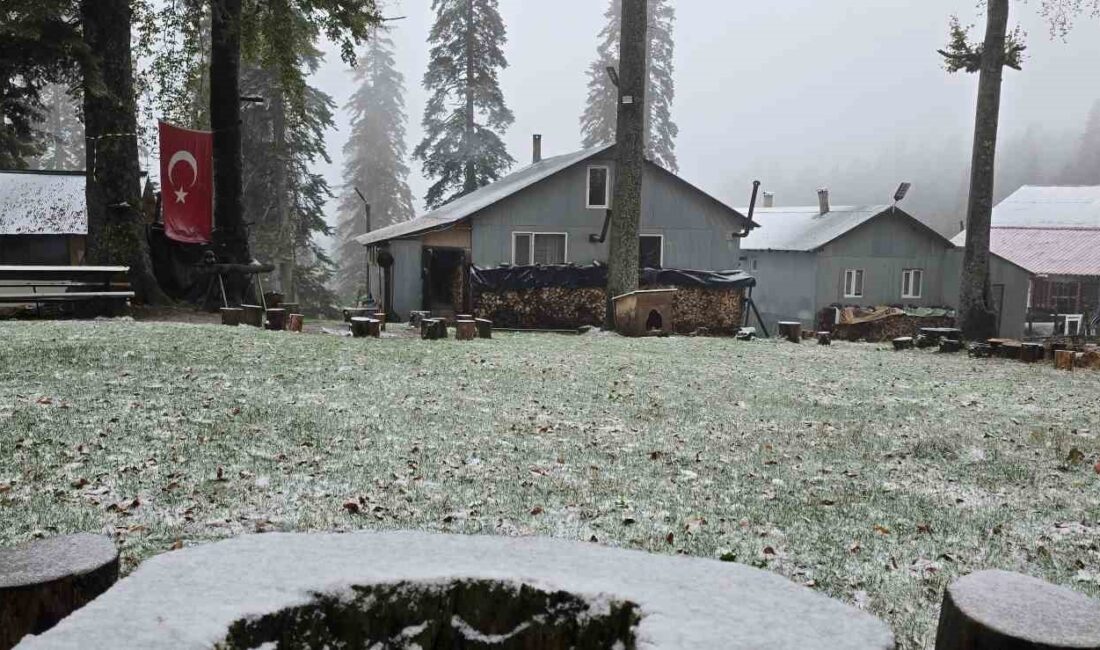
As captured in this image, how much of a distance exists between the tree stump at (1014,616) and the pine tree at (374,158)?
190ft

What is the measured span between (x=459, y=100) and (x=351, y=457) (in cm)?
3677

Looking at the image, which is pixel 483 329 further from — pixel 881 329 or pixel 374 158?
pixel 374 158

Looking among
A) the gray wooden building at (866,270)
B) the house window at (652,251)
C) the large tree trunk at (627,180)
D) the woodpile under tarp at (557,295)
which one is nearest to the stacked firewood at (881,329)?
the gray wooden building at (866,270)

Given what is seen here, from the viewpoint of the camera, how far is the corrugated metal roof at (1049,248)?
1348 inches

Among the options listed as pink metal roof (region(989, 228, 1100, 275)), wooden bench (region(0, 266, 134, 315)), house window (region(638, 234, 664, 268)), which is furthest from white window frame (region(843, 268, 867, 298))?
wooden bench (region(0, 266, 134, 315))

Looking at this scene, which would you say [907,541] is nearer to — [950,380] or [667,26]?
[950,380]

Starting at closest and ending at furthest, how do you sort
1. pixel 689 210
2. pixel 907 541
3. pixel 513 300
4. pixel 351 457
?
pixel 907 541 < pixel 351 457 < pixel 513 300 < pixel 689 210

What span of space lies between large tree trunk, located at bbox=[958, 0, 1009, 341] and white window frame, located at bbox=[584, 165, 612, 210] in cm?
1161

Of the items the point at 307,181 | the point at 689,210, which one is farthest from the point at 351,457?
the point at 307,181

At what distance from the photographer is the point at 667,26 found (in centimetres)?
5369

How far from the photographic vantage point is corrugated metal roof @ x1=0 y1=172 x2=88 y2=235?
2755 centimetres

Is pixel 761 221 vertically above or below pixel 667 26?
below

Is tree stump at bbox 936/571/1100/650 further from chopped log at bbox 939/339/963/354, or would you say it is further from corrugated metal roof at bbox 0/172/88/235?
corrugated metal roof at bbox 0/172/88/235

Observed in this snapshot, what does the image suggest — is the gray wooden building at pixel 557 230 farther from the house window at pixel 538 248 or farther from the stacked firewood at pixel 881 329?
the stacked firewood at pixel 881 329
